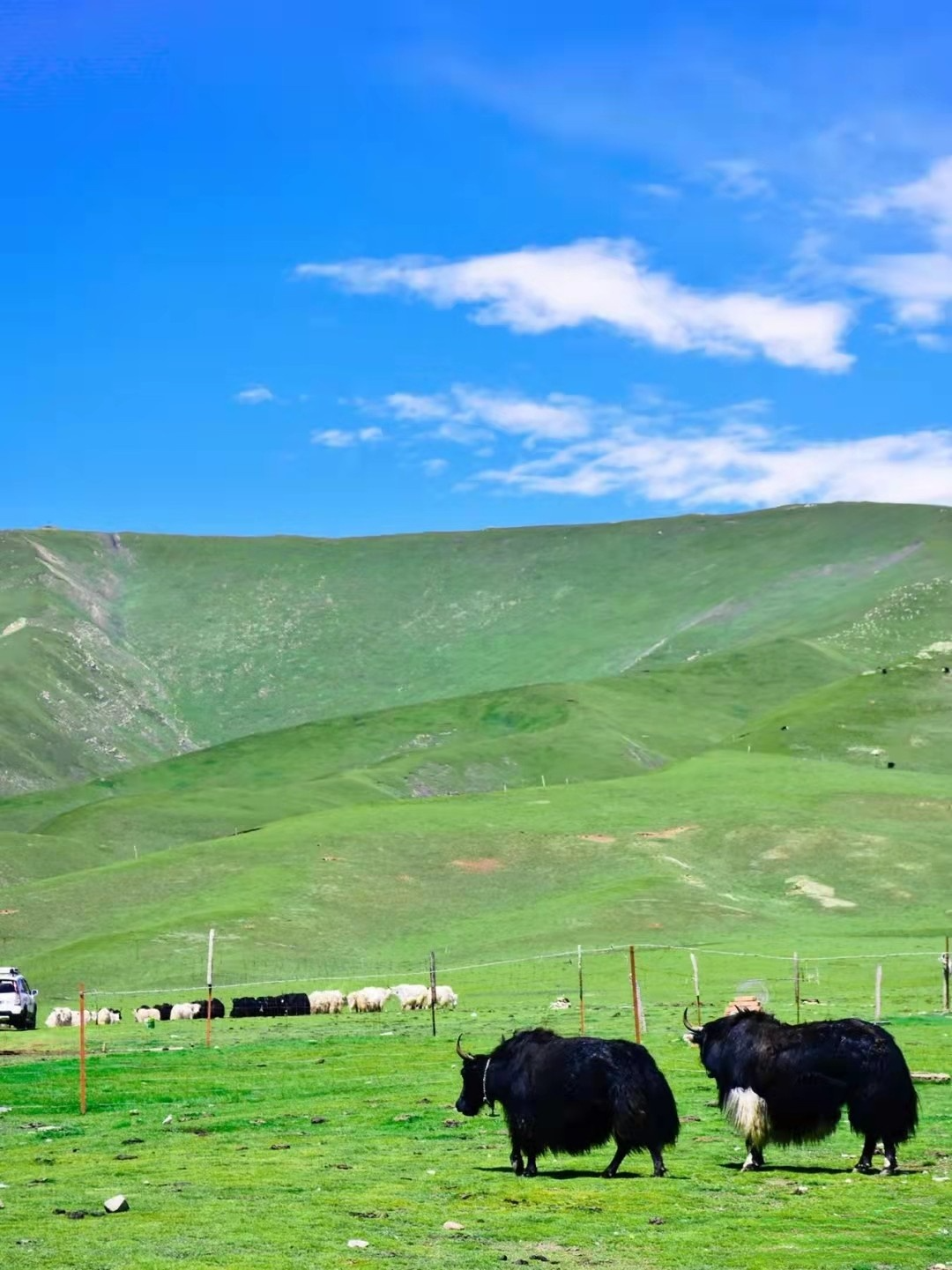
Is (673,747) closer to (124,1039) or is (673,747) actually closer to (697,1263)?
(124,1039)

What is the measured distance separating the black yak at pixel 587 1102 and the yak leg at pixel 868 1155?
2.12 meters

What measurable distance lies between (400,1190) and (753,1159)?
13.9 ft

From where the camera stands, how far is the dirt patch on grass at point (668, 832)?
120812 millimetres

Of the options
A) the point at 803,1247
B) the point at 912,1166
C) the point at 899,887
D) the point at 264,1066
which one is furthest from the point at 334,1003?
the point at 899,887

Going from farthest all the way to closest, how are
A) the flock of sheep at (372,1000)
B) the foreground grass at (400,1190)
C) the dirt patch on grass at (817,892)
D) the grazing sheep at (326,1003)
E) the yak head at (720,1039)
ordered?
the dirt patch on grass at (817,892) < the grazing sheep at (326,1003) < the flock of sheep at (372,1000) < the yak head at (720,1039) < the foreground grass at (400,1190)

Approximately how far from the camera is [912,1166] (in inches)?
819

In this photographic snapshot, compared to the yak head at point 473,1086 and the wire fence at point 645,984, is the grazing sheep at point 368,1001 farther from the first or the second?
the yak head at point 473,1086

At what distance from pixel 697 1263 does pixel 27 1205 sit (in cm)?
772

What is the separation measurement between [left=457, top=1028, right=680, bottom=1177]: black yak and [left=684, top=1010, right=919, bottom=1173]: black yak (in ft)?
3.41

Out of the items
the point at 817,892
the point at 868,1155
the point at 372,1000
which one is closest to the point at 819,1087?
the point at 868,1155

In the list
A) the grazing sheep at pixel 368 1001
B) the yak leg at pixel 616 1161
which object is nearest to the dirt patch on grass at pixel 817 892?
the grazing sheep at pixel 368 1001

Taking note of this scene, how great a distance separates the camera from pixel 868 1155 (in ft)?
66.9

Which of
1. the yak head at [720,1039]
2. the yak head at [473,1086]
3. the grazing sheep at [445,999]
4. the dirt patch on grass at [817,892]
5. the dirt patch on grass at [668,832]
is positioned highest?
the dirt patch on grass at [668,832]

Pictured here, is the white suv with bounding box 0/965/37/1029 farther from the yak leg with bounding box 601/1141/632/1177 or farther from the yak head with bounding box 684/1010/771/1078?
the yak leg with bounding box 601/1141/632/1177
